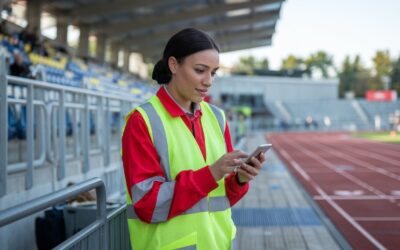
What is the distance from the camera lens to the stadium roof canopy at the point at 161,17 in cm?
2272

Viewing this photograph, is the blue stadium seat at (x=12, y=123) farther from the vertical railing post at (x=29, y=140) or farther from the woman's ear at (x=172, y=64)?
the woman's ear at (x=172, y=64)

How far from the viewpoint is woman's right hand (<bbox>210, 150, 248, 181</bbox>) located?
1957 millimetres

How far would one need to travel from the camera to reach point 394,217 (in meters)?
7.91

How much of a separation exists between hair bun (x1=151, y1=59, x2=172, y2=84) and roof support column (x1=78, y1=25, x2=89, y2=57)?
79.1 ft

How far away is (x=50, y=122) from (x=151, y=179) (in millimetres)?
3931

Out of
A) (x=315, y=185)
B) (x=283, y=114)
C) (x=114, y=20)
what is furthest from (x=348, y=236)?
(x=283, y=114)

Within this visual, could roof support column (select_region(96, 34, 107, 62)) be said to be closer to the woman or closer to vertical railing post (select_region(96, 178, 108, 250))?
vertical railing post (select_region(96, 178, 108, 250))

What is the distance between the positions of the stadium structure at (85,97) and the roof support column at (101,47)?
0.05 meters

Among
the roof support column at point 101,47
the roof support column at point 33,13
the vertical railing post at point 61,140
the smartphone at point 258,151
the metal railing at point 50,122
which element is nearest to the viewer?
the smartphone at point 258,151

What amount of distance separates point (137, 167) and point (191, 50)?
55cm

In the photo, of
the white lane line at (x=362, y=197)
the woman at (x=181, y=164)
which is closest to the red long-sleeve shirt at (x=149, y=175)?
the woman at (x=181, y=164)

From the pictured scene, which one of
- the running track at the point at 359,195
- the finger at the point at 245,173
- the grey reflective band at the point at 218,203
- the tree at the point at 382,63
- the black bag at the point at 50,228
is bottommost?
the running track at the point at 359,195

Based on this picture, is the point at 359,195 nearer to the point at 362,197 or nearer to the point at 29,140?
the point at 362,197

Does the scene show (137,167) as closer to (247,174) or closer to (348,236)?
(247,174)
